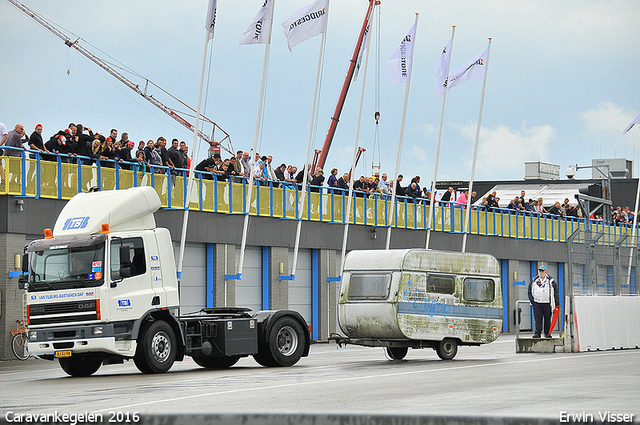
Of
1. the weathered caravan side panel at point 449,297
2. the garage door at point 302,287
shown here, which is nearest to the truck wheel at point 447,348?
the weathered caravan side panel at point 449,297

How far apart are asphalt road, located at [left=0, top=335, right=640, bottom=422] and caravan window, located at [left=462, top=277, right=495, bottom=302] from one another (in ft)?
5.00

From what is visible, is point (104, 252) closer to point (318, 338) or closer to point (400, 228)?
point (318, 338)

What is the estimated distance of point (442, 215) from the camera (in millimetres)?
42750

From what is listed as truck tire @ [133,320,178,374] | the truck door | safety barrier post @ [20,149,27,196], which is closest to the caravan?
truck tire @ [133,320,178,374]

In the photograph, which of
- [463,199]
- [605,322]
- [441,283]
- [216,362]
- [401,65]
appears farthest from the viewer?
[463,199]

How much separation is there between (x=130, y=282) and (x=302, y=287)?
19324 mm

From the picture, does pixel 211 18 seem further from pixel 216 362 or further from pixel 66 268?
pixel 66 268

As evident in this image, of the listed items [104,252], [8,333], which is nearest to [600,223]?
[8,333]

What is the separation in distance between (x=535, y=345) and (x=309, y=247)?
13.8 metres

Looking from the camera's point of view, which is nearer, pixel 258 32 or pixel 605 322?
pixel 605 322

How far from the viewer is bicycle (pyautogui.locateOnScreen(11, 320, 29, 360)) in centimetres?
2520

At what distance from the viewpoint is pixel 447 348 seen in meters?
22.0

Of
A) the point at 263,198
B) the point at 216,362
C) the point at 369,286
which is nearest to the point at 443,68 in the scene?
the point at 263,198

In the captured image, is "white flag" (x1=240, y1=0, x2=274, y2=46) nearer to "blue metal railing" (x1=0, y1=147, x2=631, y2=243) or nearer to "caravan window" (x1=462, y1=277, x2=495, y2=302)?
"blue metal railing" (x1=0, y1=147, x2=631, y2=243)
